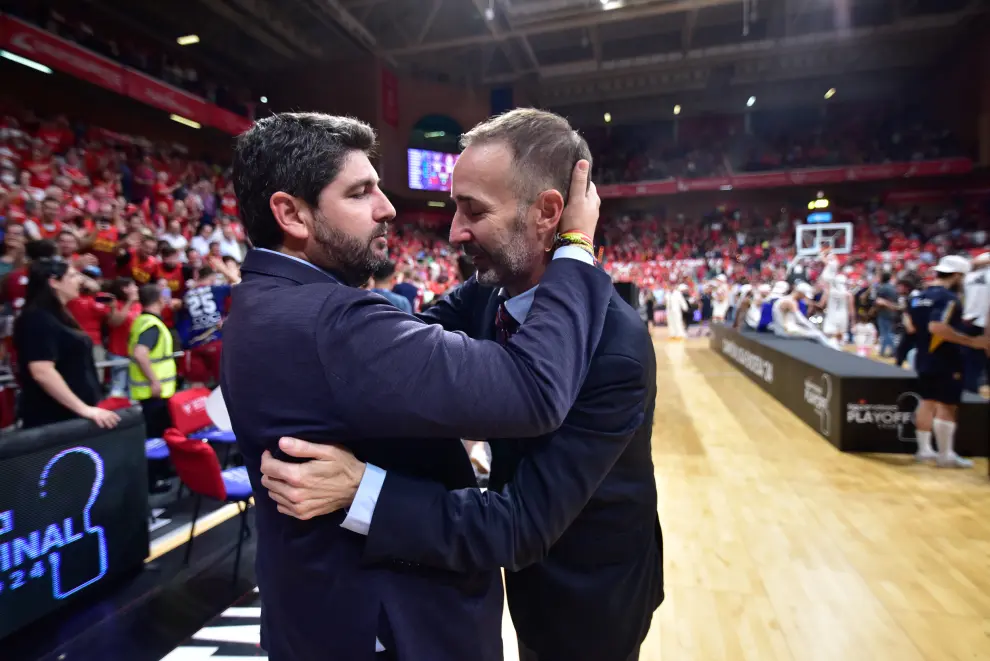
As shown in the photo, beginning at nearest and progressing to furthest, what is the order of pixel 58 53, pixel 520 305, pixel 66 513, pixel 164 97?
1. pixel 520 305
2. pixel 66 513
3. pixel 58 53
4. pixel 164 97

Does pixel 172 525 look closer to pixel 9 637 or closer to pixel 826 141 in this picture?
pixel 9 637

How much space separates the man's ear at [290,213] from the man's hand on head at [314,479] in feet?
1.10

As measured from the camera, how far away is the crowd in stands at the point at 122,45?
7.98 meters

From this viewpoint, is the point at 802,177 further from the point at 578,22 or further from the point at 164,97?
the point at 164,97

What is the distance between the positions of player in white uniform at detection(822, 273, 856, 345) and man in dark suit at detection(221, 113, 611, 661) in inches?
457

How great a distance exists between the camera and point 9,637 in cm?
235

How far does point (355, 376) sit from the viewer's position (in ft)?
2.35

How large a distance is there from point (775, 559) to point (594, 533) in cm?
261

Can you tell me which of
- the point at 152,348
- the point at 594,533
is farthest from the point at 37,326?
the point at 594,533

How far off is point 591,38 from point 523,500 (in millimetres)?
16644

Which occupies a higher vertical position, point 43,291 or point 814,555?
point 43,291

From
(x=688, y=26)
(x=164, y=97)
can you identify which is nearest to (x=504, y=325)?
(x=164, y=97)

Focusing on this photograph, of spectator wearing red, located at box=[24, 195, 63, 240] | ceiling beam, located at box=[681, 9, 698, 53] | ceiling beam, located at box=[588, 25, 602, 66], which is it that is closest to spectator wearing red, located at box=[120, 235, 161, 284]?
spectator wearing red, located at box=[24, 195, 63, 240]

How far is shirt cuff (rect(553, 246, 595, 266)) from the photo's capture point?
0.87m
